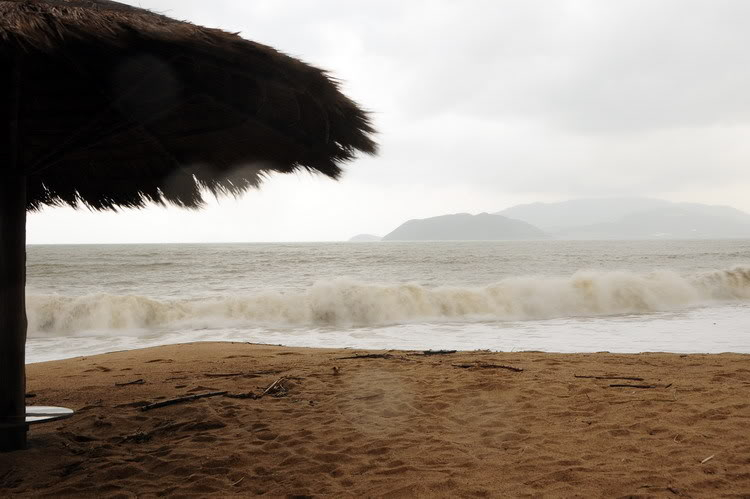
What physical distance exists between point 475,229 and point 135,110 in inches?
7278

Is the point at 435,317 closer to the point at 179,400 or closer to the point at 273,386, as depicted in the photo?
the point at 273,386

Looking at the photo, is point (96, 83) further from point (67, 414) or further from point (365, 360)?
point (365, 360)

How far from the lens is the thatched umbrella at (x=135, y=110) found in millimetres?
2199

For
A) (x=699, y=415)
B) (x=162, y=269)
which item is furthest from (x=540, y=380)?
(x=162, y=269)

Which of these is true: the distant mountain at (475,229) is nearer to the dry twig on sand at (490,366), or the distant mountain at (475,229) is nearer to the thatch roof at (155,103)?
the dry twig on sand at (490,366)

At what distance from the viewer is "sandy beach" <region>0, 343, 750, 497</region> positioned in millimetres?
2746

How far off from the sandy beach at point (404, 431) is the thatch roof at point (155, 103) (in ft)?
6.42

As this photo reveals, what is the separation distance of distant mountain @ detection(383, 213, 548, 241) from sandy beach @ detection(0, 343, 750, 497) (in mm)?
174174

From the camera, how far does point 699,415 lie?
3.68m

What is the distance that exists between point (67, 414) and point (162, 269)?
99.8ft

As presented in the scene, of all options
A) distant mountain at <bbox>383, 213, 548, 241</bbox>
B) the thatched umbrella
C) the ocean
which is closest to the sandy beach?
the thatched umbrella

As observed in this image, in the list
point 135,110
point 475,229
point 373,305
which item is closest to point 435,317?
point 373,305

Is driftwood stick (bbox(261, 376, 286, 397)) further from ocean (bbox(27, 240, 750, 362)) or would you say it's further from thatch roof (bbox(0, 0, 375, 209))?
ocean (bbox(27, 240, 750, 362))

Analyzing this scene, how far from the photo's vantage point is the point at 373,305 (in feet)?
45.0
